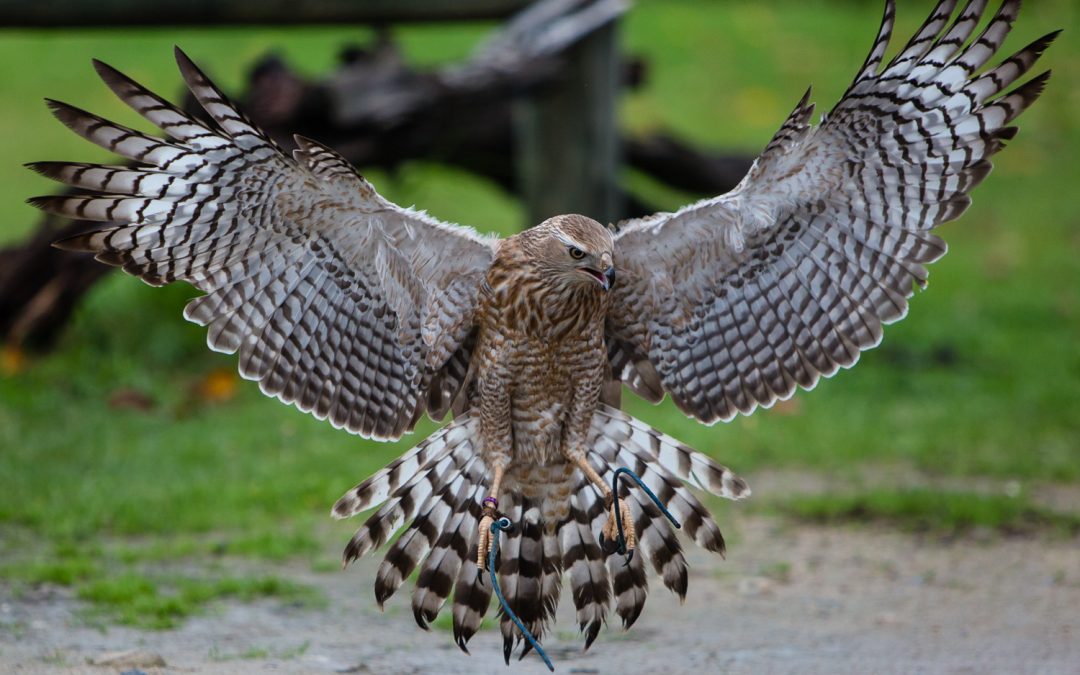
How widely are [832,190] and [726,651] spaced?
1705 mm

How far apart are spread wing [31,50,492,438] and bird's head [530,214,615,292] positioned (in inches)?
10.5

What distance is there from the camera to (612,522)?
178 inches

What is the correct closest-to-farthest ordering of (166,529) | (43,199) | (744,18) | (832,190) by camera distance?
(43,199) < (832,190) < (166,529) < (744,18)

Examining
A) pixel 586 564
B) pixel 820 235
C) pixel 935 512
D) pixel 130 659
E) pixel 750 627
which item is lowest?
pixel 130 659

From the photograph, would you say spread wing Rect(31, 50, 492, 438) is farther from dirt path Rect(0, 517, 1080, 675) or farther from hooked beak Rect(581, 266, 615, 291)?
dirt path Rect(0, 517, 1080, 675)

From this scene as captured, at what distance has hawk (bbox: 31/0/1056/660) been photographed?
4180mm

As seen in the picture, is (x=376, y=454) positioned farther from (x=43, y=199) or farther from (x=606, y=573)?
(x=43, y=199)

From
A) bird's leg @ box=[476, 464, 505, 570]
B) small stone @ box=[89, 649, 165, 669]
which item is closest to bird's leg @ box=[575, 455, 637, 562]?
bird's leg @ box=[476, 464, 505, 570]

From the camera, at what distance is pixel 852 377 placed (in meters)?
8.34

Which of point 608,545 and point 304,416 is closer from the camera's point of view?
point 608,545

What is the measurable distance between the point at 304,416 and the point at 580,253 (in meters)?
3.66

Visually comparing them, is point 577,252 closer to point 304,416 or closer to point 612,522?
point 612,522

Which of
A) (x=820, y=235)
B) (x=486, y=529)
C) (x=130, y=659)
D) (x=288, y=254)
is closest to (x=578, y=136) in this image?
(x=820, y=235)

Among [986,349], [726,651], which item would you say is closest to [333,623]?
[726,651]
